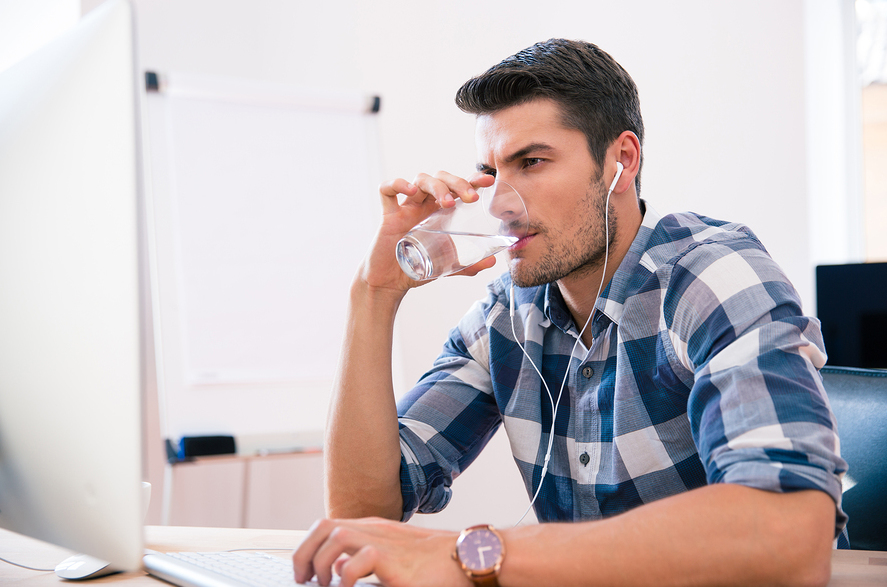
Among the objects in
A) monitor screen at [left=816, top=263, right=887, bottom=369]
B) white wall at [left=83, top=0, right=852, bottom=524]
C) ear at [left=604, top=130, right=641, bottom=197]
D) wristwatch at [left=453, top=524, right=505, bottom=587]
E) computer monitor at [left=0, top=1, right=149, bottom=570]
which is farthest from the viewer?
white wall at [left=83, top=0, right=852, bottom=524]

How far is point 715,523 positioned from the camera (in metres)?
0.65

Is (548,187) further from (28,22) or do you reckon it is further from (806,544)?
(28,22)

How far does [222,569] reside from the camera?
71 centimetres

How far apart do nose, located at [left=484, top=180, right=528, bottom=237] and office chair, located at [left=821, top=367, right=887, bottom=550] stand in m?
0.59

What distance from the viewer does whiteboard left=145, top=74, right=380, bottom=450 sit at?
194cm

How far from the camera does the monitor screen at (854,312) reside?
160cm

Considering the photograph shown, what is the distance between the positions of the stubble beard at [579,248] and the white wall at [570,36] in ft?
4.62

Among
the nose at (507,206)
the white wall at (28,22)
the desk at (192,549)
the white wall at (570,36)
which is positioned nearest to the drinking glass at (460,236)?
the nose at (507,206)

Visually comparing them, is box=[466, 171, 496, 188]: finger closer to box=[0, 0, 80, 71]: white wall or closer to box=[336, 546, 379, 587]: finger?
box=[336, 546, 379, 587]: finger

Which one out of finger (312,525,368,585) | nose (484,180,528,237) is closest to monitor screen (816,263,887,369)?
nose (484,180,528,237)

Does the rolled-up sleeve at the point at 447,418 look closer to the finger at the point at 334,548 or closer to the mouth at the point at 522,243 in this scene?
the mouth at the point at 522,243

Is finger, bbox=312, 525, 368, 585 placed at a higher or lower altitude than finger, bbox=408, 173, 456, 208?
lower

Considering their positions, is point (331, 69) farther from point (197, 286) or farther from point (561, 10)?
point (197, 286)

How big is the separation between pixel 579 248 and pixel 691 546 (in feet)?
2.08
